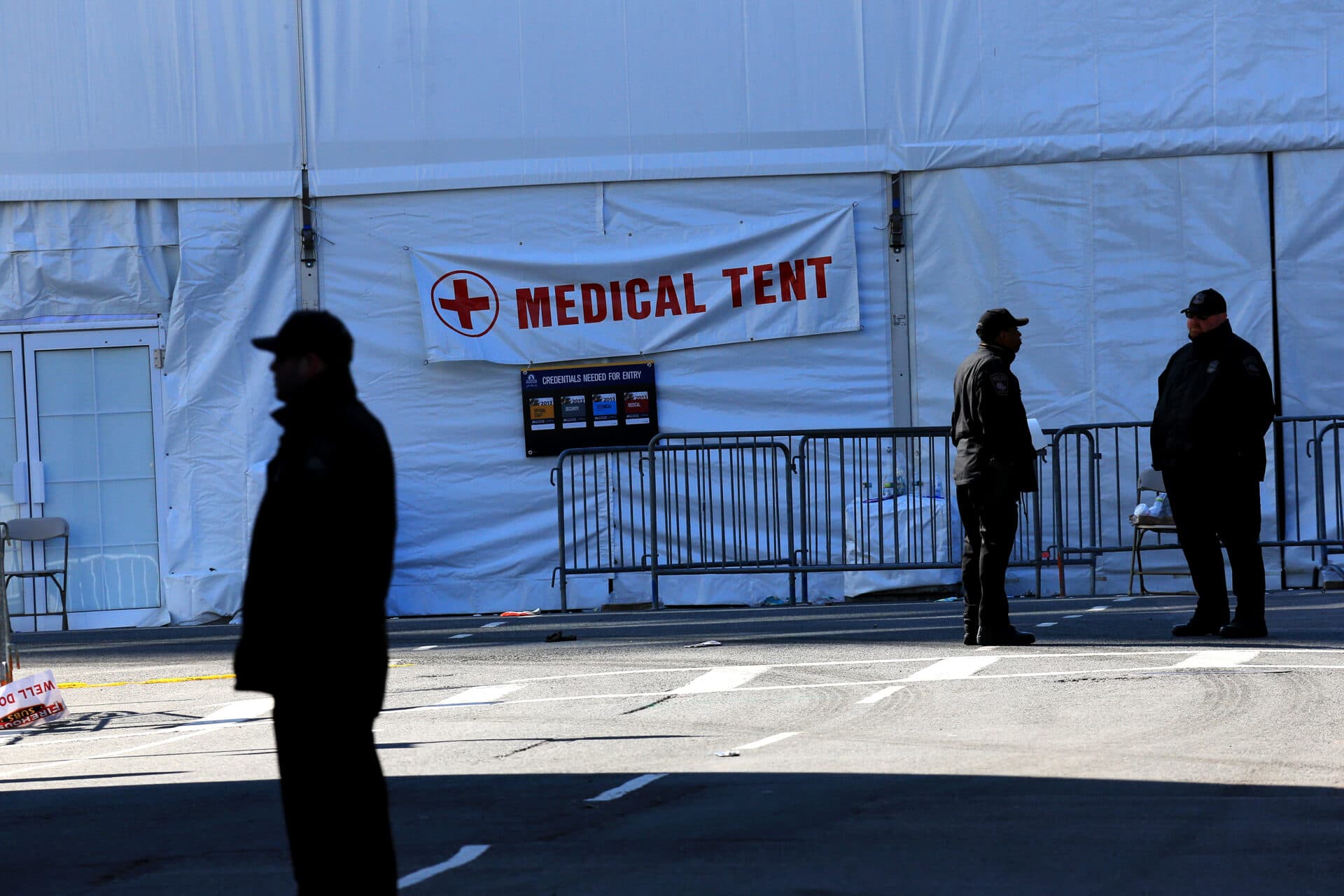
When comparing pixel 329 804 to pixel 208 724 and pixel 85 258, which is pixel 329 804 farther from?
pixel 85 258

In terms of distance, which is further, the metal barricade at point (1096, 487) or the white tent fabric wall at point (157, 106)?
the white tent fabric wall at point (157, 106)

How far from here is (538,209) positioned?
605 inches

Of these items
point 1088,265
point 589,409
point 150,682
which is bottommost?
point 150,682

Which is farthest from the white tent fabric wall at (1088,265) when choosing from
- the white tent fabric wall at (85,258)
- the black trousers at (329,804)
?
the black trousers at (329,804)

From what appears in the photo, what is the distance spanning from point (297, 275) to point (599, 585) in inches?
153

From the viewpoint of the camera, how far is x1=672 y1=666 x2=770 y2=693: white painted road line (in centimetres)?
901

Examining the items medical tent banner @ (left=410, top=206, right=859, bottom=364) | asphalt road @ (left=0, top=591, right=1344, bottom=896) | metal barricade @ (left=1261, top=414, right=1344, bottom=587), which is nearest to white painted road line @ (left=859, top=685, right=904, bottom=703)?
asphalt road @ (left=0, top=591, right=1344, bottom=896)

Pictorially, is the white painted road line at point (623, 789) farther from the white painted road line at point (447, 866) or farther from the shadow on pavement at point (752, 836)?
the white painted road line at point (447, 866)

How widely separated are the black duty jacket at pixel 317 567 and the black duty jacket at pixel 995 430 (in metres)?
5.97

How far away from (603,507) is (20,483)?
5.28 metres

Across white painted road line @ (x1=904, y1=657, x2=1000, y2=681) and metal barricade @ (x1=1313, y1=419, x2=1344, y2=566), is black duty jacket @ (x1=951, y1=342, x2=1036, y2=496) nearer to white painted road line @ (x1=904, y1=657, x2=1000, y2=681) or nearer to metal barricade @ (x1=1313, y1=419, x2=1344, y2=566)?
white painted road line @ (x1=904, y1=657, x2=1000, y2=681)

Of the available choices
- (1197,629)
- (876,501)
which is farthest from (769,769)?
(876,501)

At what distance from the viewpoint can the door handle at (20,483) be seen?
15.4 metres

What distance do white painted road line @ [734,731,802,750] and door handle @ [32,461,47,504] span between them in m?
9.99
